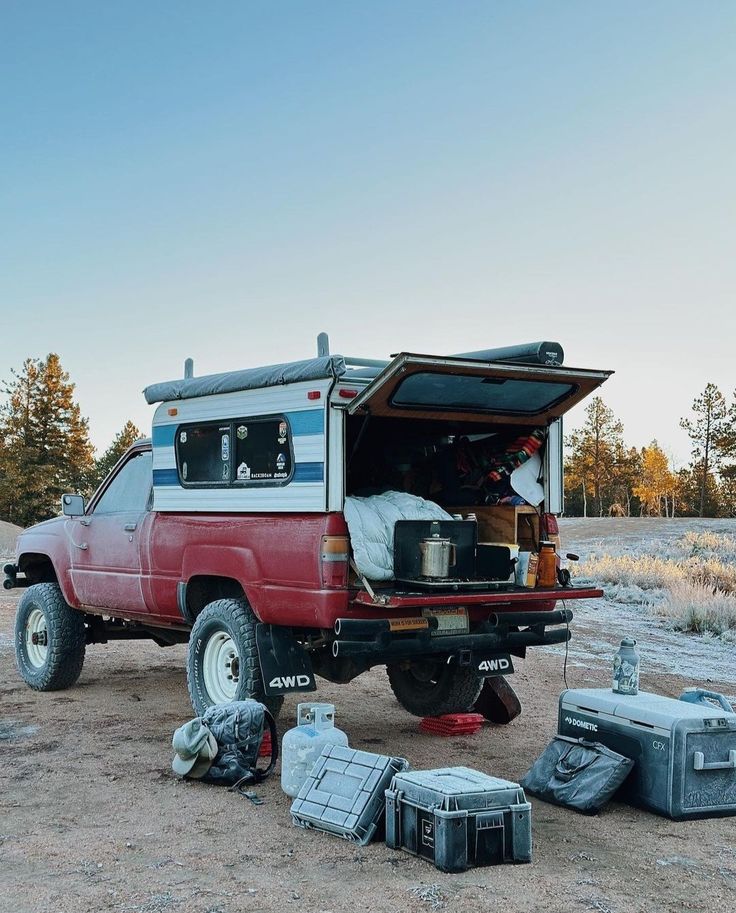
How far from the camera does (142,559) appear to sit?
25.3 feet

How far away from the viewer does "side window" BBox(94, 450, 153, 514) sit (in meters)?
8.16

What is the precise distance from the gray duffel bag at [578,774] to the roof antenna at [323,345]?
2888 millimetres

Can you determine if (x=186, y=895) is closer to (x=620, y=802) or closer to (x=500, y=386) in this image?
(x=620, y=802)

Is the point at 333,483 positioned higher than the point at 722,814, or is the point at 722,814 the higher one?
the point at 333,483

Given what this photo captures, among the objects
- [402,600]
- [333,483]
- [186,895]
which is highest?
[333,483]

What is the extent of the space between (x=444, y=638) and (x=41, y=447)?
4213cm

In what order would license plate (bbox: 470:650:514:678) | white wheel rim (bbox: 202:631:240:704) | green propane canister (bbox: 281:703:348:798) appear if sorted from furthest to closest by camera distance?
license plate (bbox: 470:650:514:678) < white wheel rim (bbox: 202:631:240:704) < green propane canister (bbox: 281:703:348:798)

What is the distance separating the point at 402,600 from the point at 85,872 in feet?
7.46

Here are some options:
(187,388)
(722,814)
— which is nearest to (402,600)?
(722,814)

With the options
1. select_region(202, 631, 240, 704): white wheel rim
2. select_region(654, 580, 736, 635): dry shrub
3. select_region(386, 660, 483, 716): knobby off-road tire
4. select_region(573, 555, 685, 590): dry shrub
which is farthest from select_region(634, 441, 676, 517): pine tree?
select_region(202, 631, 240, 704): white wheel rim

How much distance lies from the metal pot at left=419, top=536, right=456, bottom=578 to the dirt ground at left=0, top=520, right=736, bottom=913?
3.98 ft

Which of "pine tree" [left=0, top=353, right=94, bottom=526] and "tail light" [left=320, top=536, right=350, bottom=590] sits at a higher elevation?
"pine tree" [left=0, top=353, right=94, bottom=526]

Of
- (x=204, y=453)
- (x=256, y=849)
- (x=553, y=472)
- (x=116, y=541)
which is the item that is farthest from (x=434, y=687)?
(x=256, y=849)

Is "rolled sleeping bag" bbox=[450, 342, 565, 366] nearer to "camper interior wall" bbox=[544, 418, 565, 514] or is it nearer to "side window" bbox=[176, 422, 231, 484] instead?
"camper interior wall" bbox=[544, 418, 565, 514]
